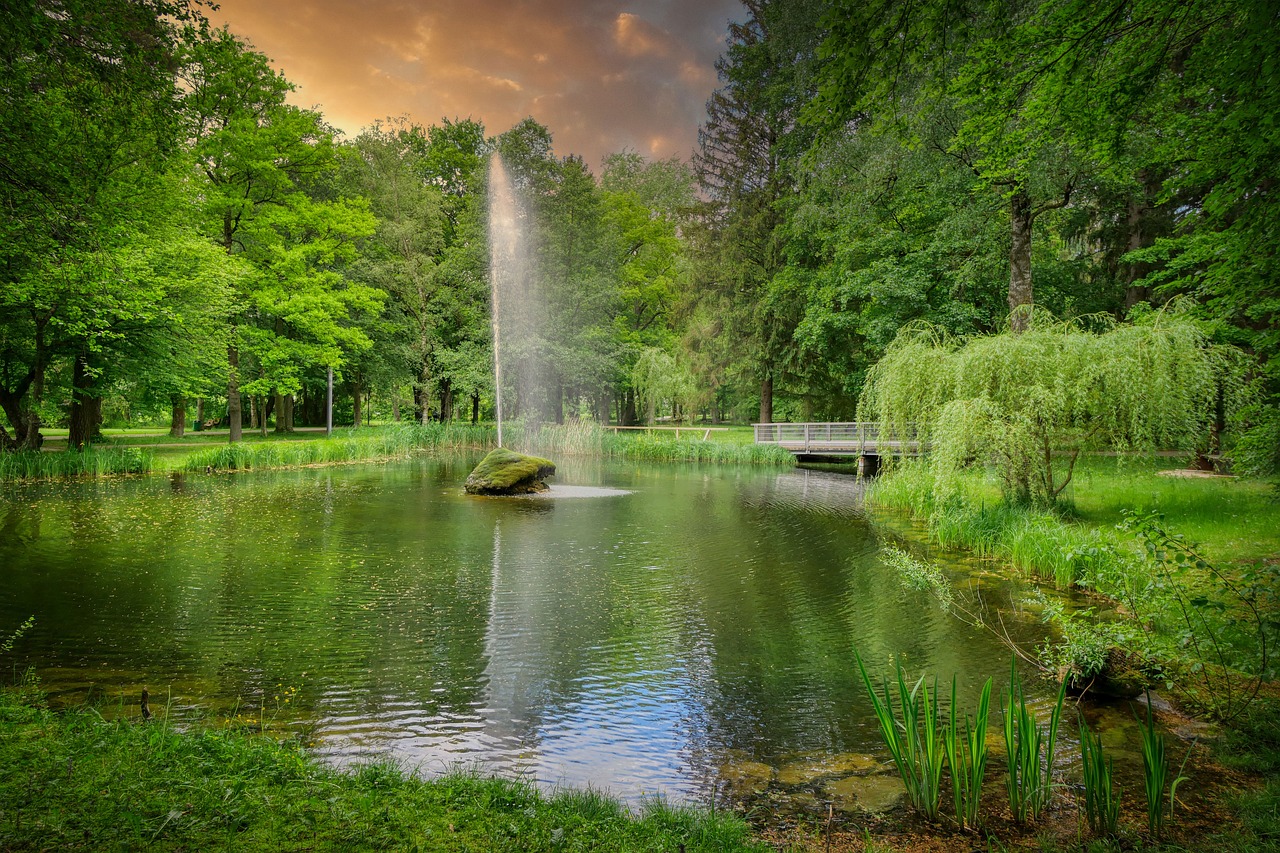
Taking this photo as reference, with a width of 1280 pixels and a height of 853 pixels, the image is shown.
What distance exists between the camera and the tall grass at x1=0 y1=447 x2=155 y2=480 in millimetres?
15117

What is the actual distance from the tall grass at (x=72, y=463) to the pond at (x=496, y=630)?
276cm

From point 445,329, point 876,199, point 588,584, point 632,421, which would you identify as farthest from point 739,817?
point 632,421

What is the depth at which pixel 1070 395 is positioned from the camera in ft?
30.8

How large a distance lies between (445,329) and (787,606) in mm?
30949

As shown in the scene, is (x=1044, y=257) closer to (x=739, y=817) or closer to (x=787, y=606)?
(x=787, y=606)

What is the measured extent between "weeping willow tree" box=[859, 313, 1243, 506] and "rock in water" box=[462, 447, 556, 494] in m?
10.3

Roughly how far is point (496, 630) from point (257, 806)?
4.05 metres

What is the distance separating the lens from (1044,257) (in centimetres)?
2400

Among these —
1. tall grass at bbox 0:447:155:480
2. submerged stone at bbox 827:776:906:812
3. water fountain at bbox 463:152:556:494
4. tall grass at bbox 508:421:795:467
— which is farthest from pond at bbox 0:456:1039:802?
water fountain at bbox 463:152:556:494

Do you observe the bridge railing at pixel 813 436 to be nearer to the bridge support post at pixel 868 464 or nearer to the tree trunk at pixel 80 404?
the bridge support post at pixel 868 464

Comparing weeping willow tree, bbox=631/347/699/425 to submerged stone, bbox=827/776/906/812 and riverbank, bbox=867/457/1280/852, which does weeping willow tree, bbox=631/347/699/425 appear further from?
submerged stone, bbox=827/776/906/812

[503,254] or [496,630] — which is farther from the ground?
[503,254]

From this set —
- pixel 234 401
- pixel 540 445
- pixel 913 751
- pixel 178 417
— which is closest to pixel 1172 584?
pixel 913 751

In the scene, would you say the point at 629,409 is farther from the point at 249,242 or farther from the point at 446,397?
the point at 249,242
